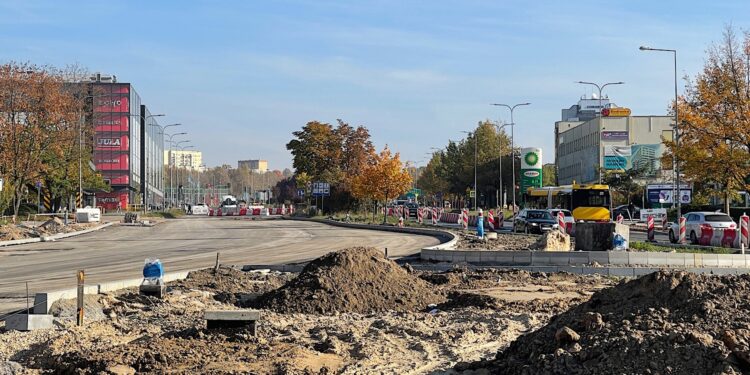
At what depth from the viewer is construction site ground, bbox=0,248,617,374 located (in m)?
9.73

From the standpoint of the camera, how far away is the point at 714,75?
45.5 m

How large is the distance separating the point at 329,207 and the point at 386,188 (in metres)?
22.9

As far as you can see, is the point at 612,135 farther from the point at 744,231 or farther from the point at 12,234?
the point at 12,234

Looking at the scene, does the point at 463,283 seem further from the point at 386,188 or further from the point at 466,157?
the point at 466,157

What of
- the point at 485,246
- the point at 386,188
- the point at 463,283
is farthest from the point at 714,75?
the point at 463,283

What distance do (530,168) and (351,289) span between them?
249 feet

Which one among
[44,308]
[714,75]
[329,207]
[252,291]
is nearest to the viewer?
[44,308]

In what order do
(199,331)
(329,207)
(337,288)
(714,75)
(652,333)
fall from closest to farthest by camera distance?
1. (652,333)
2. (199,331)
3. (337,288)
4. (714,75)
5. (329,207)

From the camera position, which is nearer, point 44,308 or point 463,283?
point 44,308

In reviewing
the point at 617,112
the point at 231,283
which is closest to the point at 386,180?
the point at 231,283

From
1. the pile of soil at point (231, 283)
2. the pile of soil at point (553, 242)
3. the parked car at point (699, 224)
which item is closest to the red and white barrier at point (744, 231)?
the parked car at point (699, 224)

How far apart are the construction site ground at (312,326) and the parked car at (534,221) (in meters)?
26.3

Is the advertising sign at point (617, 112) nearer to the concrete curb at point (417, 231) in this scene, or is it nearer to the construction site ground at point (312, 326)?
the concrete curb at point (417, 231)

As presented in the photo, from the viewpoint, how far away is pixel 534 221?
46062 millimetres
